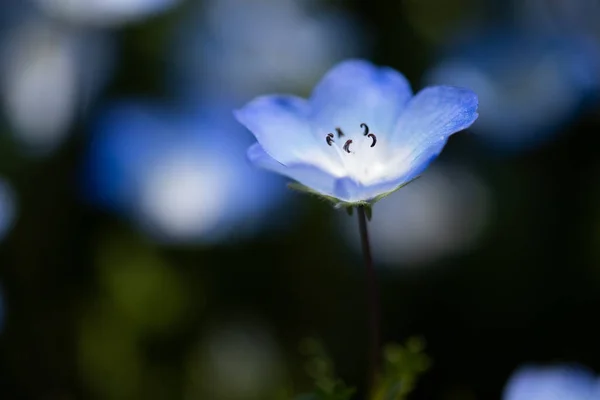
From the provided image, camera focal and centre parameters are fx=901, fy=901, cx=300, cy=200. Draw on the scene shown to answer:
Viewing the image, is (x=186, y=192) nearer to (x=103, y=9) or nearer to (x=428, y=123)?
(x=103, y=9)

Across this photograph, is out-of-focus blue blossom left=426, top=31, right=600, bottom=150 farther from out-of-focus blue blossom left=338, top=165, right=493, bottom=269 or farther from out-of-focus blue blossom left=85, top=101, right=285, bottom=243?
out-of-focus blue blossom left=85, top=101, right=285, bottom=243

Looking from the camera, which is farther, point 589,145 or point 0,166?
point 589,145

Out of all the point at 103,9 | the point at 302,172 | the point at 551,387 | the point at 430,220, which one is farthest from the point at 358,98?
the point at 103,9

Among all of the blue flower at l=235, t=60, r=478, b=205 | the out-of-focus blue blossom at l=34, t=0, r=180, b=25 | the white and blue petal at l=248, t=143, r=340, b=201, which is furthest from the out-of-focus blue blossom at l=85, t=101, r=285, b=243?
the white and blue petal at l=248, t=143, r=340, b=201

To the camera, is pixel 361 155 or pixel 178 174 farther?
pixel 178 174

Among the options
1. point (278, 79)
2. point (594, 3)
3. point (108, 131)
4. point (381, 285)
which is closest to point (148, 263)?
point (108, 131)

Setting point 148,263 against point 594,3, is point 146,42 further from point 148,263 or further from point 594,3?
point 594,3
